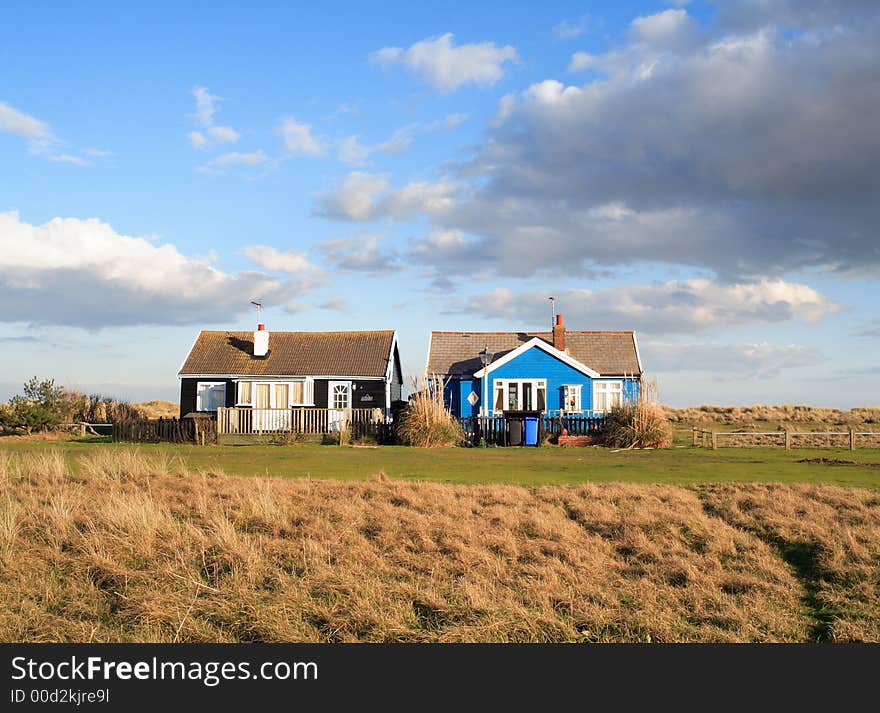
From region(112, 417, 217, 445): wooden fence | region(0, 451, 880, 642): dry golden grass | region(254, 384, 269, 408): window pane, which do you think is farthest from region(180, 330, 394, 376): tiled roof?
region(0, 451, 880, 642): dry golden grass

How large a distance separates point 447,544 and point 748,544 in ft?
13.7

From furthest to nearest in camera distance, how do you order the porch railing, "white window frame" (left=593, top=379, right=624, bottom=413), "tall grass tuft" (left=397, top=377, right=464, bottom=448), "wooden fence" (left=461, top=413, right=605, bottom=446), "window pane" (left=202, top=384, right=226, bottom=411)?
"window pane" (left=202, top=384, right=226, bottom=411)
"white window frame" (left=593, top=379, right=624, bottom=413)
the porch railing
"wooden fence" (left=461, top=413, right=605, bottom=446)
"tall grass tuft" (left=397, top=377, right=464, bottom=448)

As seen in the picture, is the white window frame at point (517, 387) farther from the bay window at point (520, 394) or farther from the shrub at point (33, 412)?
the shrub at point (33, 412)

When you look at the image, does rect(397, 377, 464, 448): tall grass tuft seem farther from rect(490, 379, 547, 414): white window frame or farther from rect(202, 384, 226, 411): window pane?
rect(202, 384, 226, 411): window pane

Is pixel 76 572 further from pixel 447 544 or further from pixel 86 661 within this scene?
pixel 447 544

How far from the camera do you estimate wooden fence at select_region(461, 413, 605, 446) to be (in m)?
31.7

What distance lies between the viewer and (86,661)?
781 centimetres

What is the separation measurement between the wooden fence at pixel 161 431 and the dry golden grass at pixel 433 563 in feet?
56.4

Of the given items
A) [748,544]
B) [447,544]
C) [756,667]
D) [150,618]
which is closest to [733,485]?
[748,544]

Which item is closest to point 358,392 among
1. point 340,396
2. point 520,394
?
point 340,396

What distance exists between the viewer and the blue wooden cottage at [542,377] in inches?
1558

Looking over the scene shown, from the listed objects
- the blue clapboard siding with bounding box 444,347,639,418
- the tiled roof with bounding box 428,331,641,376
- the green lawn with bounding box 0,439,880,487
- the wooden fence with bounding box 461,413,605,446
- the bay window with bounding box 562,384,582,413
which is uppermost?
the tiled roof with bounding box 428,331,641,376

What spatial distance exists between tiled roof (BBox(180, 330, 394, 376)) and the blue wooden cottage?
309 centimetres

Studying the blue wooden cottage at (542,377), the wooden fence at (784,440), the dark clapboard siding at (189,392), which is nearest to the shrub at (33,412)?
the dark clapboard siding at (189,392)
